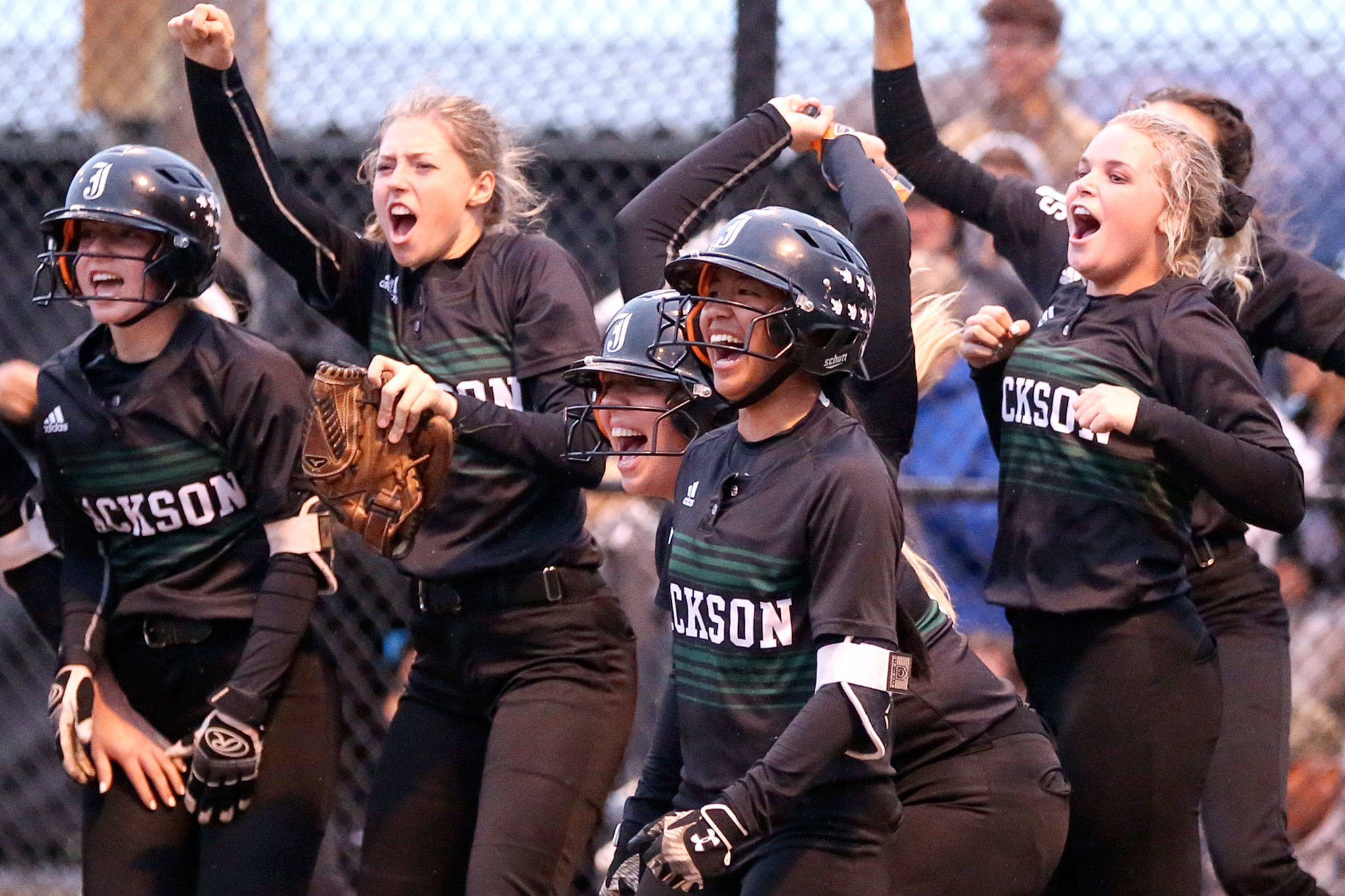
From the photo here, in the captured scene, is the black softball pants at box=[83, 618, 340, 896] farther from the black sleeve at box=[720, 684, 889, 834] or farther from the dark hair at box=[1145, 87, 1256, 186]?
the dark hair at box=[1145, 87, 1256, 186]

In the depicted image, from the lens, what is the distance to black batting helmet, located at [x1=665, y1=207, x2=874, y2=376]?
2.87m

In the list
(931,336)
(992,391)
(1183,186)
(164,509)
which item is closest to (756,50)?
(931,336)

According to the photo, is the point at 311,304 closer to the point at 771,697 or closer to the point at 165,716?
the point at 165,716

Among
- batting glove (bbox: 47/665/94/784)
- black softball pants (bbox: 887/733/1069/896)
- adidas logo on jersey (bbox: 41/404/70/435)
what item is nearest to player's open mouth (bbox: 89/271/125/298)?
adidas logo on jersey (bbox: 41/404/70/435)

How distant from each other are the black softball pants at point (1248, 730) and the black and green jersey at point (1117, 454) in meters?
0.38

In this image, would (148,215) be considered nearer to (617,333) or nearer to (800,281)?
(617,333)

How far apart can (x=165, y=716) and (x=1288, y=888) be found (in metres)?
2.39

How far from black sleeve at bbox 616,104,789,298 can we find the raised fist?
906 mm

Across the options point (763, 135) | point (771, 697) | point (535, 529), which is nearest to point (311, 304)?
point (535, 529)

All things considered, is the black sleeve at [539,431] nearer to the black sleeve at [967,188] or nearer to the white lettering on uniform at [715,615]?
the white lettering on uniform at [715,615]

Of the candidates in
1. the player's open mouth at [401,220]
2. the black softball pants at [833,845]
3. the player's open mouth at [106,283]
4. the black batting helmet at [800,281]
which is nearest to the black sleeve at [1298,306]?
the black batting helmet at [800,281]

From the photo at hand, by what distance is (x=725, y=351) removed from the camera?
2.93 m

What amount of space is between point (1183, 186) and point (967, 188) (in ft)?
2.00

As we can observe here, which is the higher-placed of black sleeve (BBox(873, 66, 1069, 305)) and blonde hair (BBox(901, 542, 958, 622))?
black sleeve (BBox(873, 66, 1069, 305))
